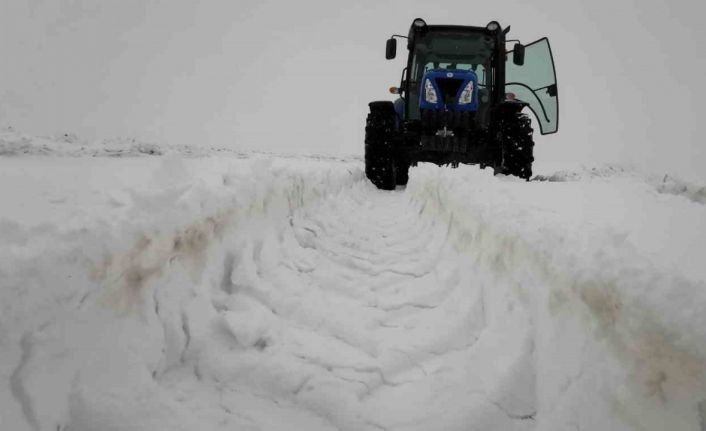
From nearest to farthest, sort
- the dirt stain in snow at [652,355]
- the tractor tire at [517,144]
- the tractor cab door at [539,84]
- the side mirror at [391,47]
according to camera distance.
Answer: the dirt stain in snow at [652,355] < the tractor tire at [517,144] < the tractor cab door at [539,84] < the side mirror at [391,47]

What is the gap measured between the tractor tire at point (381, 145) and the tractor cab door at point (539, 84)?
188 cm

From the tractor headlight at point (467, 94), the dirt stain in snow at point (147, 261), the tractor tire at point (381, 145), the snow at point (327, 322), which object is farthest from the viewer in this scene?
the tractor tire at point (381, 145)

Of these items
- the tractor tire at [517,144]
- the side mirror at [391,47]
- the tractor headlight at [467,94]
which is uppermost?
the side mirror at [391,47]

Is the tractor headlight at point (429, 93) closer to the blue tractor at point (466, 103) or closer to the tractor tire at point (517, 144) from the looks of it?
the blue tractor at point (466, 103)

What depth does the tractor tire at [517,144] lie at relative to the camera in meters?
5.83

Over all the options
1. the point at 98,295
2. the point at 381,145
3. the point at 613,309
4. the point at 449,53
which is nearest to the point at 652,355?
the point at 613,309

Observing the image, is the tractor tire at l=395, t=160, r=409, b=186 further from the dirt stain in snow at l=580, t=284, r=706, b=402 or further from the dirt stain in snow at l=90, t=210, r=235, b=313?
the dirt stain in snow at l=580, t=284, r=706, b=402

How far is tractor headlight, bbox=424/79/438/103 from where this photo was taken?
628 centimetres

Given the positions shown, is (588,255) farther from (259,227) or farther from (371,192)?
(371,192)

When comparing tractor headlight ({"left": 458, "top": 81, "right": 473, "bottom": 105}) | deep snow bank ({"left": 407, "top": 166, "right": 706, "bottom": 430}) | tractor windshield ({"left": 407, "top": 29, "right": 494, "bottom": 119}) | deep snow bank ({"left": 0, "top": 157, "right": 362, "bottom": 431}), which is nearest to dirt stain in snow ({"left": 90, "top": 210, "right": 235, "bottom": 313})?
deep snow bank ({"left": 0, "top": 157, "right": 362, "bottom": 431})

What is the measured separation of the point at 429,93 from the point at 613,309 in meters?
5.56

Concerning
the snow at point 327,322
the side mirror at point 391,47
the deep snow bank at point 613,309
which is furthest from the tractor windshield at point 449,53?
the deep snow bank at point 613,309

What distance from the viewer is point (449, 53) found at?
22.5 ft

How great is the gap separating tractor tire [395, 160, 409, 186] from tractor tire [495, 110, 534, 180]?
2118 millimetres
